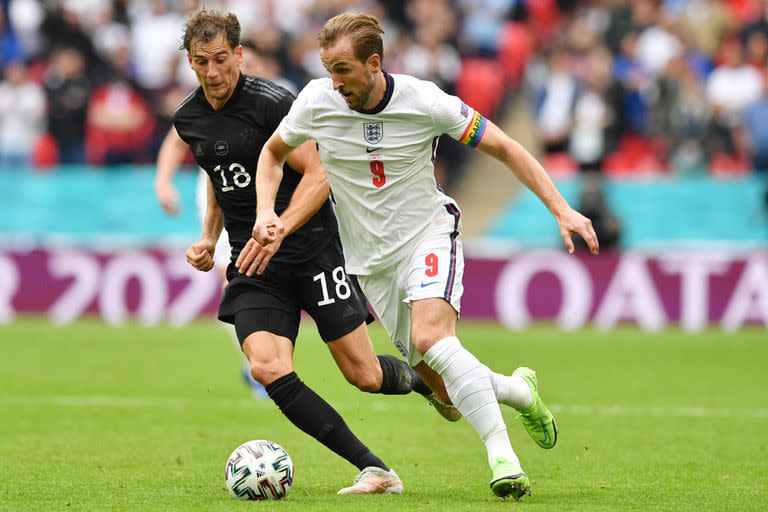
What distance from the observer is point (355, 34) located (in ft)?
23.1

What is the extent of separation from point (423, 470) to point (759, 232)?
12181 millimetres

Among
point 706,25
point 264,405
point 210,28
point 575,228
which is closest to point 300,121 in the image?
point 210,28

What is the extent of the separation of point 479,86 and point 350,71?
565 inches

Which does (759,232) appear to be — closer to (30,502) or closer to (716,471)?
(716,471)

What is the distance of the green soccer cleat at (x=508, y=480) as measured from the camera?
686cm

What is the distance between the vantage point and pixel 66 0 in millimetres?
23500

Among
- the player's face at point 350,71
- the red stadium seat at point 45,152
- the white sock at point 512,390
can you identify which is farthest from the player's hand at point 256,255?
the red stadium seat at point 45,152

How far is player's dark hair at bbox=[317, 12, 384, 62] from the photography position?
23.1ft

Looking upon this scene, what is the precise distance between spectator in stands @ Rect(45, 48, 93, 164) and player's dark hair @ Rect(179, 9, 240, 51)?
14.1m

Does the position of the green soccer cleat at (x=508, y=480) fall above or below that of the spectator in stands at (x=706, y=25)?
below

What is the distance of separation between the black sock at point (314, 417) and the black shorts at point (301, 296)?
42cm

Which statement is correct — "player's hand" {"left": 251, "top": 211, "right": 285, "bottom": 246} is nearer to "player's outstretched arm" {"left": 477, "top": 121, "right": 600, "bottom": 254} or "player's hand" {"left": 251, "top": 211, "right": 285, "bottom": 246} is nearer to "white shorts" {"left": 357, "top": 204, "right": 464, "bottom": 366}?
"white shorts" {"left": 357, "top": 204, "right": 464, "bottom": 366}

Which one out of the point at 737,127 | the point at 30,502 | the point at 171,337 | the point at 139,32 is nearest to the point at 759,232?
the point at 737,127

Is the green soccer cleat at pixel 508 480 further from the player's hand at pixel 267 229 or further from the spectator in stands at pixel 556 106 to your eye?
the spectator in stands at pixel 556 106
